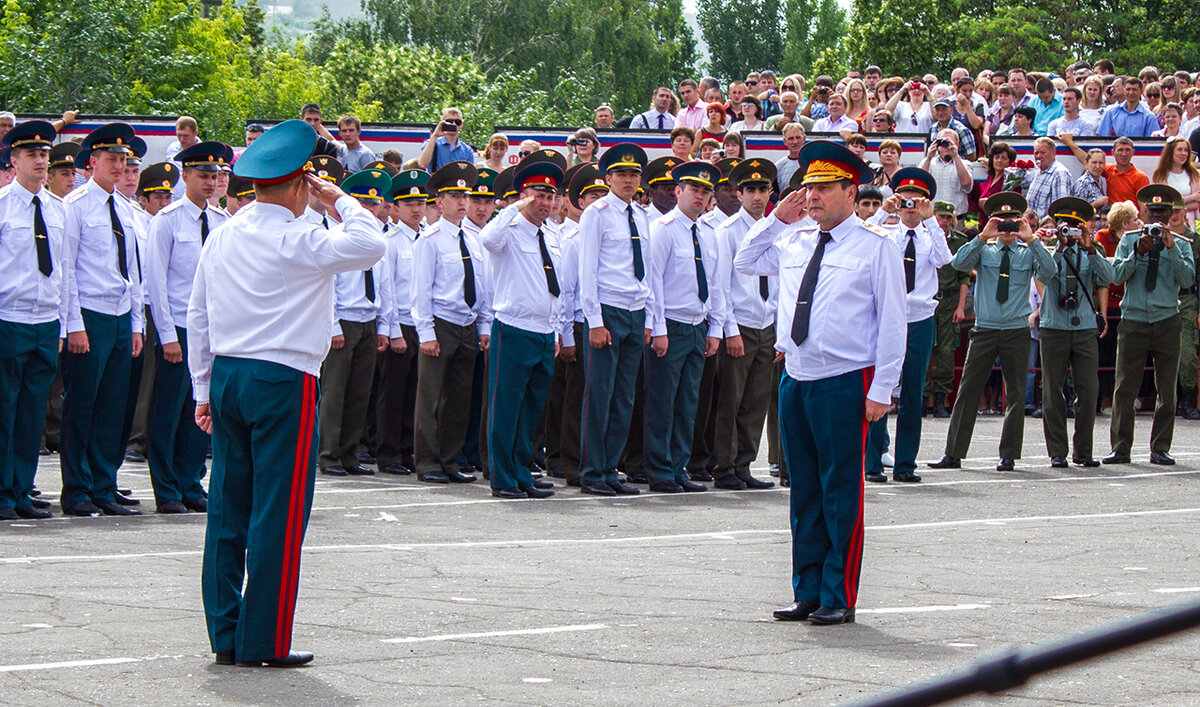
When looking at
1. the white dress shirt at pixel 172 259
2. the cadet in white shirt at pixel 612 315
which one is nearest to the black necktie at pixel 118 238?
the white dress shirt at pixel 172 259

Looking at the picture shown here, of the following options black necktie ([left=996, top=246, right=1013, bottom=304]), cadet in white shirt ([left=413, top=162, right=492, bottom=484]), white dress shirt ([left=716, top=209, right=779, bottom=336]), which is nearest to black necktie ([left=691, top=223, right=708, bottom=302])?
white dress shirt ([left=716, top=209, right=779, bottom=336])

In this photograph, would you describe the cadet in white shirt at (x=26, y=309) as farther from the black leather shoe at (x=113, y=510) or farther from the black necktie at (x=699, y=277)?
the black necktie at (x=699, y=277)

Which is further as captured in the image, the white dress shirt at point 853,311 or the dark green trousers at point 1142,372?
the dark green trousers at point 1142,372

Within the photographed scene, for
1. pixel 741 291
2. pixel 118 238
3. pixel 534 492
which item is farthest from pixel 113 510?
pixel 741 291

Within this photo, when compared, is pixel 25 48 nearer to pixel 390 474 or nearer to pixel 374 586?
pixel 390 474

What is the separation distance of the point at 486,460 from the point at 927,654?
735 centimetres

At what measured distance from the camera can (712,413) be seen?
13977 millimetres

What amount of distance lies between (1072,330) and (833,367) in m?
8.25

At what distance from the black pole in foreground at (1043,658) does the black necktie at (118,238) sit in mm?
9983

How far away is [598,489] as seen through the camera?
12.8 meters

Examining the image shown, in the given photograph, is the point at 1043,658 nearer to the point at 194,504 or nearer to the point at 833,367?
the point at 833,367

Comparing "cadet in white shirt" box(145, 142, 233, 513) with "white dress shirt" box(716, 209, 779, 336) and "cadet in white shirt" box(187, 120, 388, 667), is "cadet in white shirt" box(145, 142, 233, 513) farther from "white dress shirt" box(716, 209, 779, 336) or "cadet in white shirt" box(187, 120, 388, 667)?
"cadet in white shirt" box(187, 120, 388, 667)

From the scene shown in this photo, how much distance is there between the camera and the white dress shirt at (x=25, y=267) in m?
10.4

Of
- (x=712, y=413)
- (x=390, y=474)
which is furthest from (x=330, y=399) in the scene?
(x=712, y=413)
